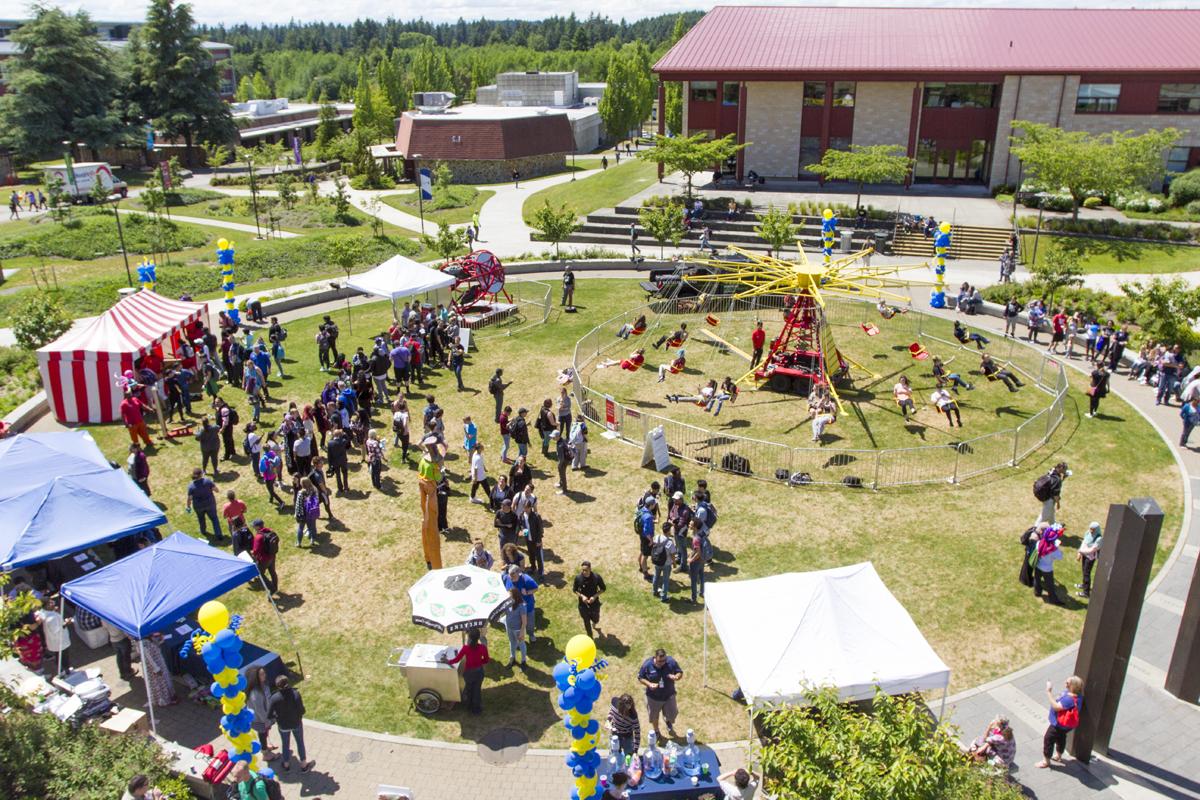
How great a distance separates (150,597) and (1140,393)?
2470cm

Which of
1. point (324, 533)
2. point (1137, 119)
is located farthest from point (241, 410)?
Answer: point (1137, 119)

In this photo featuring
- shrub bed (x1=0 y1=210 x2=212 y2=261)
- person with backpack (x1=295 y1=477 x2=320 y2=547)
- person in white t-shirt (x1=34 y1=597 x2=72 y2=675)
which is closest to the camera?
person in white t-shirt (x1=34 y1=597 x2=72 y2=675)

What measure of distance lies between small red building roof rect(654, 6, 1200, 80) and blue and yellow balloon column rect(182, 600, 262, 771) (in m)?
46.8

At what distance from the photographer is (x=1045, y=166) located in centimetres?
4047

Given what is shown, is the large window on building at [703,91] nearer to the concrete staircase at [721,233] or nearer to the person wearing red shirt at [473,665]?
the concrete staircase at [721,233]

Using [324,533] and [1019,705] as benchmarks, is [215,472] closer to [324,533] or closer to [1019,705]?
[324,533]

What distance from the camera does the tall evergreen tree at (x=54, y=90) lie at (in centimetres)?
6494

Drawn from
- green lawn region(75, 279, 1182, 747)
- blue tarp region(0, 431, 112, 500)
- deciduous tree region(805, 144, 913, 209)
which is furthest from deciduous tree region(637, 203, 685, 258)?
blue tarp region(0, 431, 112, 500)

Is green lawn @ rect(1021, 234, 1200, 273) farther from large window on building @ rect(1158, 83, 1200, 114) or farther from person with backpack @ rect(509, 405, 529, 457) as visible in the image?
person with backpack @ rect(509, 405, 529, 457)

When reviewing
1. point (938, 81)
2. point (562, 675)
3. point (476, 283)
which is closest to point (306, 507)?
point (562, 675)

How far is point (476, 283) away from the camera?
31516 millimetres

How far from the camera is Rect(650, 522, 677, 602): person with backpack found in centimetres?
1452

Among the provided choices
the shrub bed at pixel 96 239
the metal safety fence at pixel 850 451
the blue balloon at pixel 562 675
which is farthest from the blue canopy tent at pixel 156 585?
the shrub bed at pixel 96 239

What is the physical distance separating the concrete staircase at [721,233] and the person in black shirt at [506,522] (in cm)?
2816
